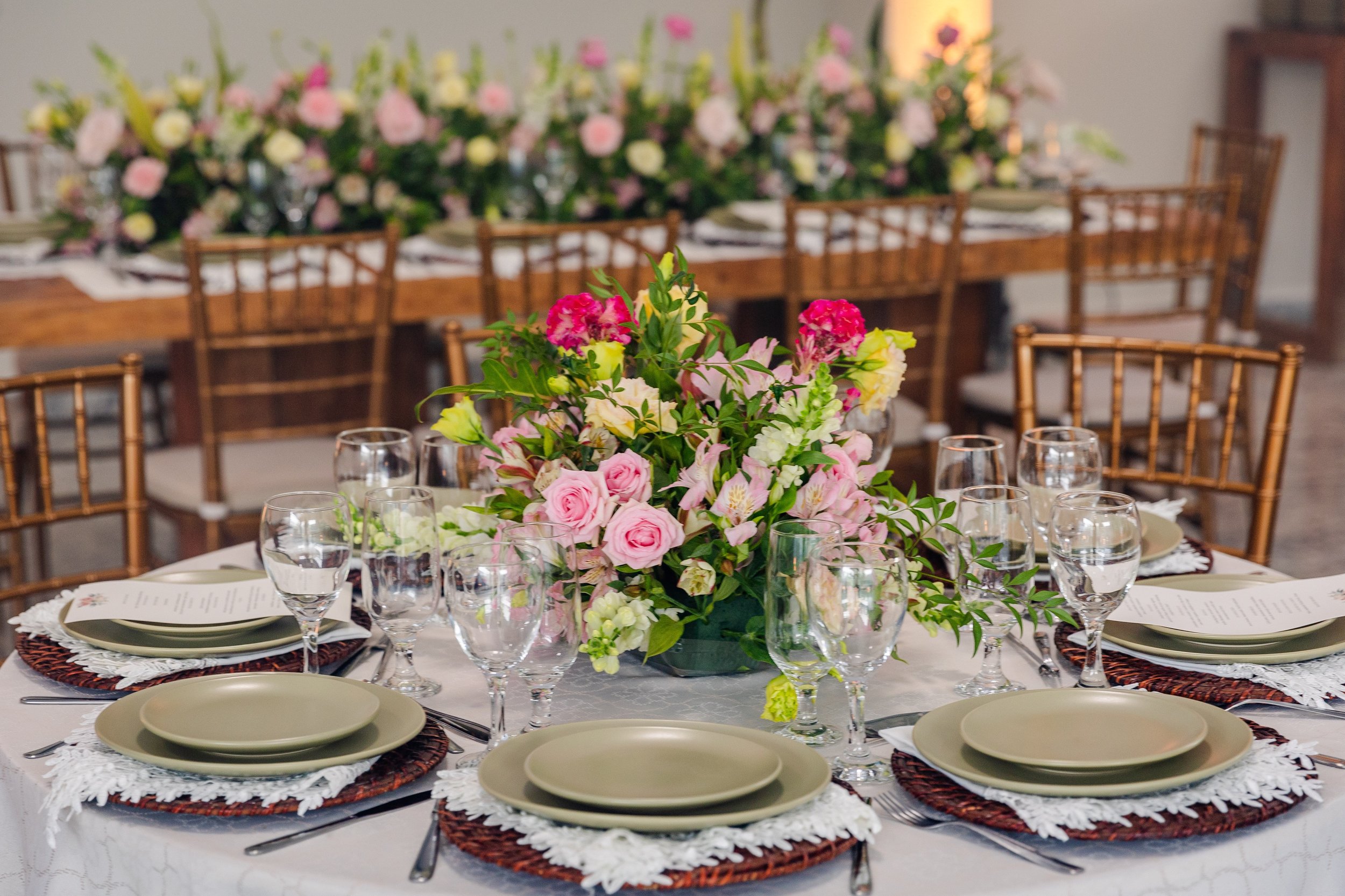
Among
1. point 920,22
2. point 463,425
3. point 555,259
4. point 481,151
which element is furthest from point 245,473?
point 920,22

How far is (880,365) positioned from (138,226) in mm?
2279

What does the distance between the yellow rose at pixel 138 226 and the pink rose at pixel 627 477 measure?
2.23 m

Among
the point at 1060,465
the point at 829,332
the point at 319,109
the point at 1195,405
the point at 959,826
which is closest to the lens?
the point at 959,826

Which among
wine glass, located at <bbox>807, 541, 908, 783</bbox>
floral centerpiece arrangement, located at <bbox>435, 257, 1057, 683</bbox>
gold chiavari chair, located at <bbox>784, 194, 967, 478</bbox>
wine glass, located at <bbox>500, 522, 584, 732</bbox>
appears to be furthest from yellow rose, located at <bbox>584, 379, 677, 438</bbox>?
gold chiavari chair, located at <bbox>784, 194, 967, 478</bbox>

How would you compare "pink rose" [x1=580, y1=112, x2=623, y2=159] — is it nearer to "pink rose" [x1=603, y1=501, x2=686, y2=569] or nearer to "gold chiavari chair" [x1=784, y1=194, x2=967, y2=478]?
"gold chiavari chair" [x1=784, y1=194, x2=967, y2=478]

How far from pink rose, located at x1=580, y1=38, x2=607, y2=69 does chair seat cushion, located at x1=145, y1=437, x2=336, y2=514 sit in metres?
1.19

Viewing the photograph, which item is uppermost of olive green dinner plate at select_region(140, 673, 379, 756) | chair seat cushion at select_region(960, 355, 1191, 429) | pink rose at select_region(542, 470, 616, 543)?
pink rose at select_region(542, 470, 616, 543)

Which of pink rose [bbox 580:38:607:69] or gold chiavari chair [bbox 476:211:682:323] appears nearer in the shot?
gold chiavari chair [bbox 476:211:682:323]

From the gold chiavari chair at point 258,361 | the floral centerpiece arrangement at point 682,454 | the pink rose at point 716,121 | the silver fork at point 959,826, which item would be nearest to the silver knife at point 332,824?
the floral centerpiece arrangement at point 682,454

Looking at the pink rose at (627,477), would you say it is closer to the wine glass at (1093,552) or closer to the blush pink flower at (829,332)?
the blush pink flower at (829,332)

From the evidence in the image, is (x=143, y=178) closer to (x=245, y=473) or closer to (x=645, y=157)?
(x=245, y=473)

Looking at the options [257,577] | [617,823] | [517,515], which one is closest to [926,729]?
[617,823]

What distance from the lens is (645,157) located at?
3383 millimetres

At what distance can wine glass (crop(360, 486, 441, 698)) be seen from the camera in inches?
46.6
